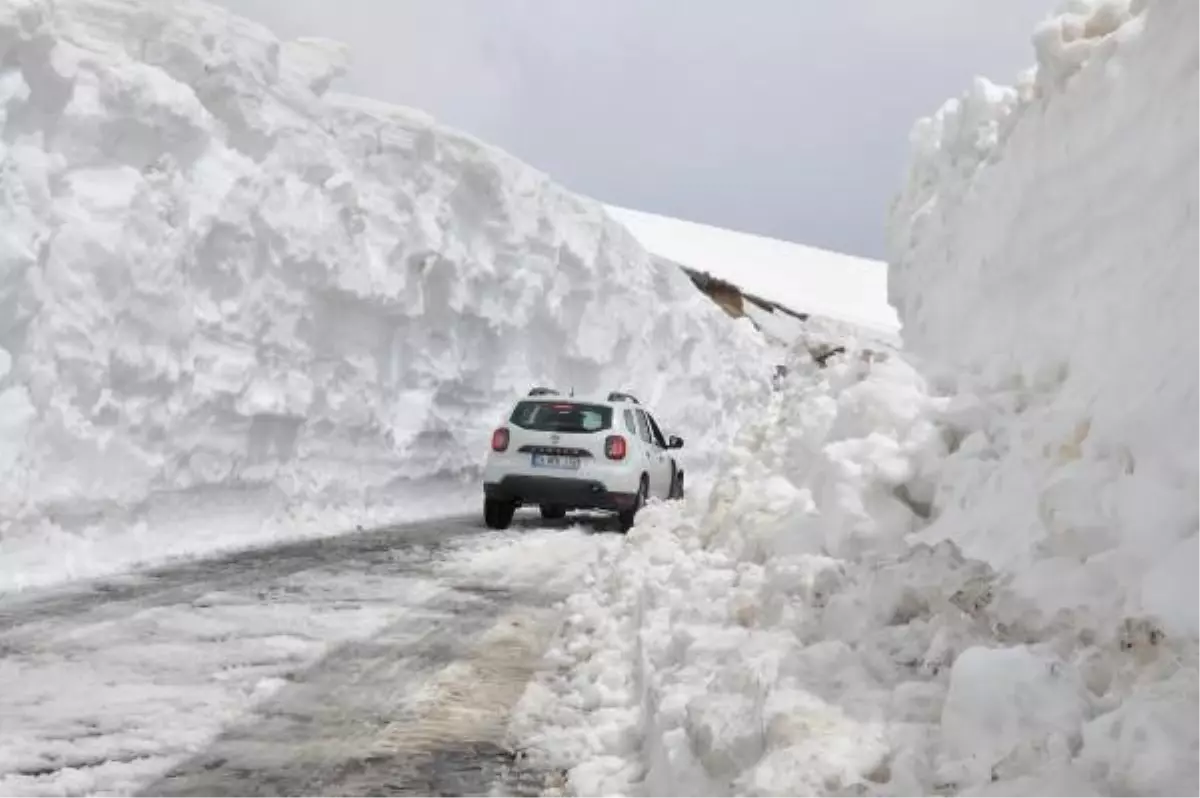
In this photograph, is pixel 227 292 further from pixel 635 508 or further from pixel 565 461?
pixel 635 508

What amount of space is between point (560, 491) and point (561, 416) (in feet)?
3.55

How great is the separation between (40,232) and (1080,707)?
10.9 metres

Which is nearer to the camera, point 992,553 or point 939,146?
point 992,553

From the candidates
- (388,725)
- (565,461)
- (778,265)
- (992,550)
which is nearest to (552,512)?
(565,461)

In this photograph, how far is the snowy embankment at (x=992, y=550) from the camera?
2969 millimetres

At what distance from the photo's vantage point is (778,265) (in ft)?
273

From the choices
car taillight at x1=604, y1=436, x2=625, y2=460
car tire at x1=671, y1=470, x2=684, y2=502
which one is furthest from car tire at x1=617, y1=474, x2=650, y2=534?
car tire at x1=671, y1=470, x2=684, y2=502

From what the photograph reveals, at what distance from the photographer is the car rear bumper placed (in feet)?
45.1

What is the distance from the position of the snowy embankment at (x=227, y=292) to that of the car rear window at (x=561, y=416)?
2.84 meters

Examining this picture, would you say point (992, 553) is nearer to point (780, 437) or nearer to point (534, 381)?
point (780, 437)

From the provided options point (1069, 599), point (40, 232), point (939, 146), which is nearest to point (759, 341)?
point (939, 146)

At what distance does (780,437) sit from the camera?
10680 millimetres

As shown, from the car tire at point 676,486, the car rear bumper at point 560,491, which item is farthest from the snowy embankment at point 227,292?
the car tire at point 676,486

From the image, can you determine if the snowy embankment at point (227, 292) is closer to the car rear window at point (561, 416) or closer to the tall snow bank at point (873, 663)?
the car rear window at point (561, 416)
